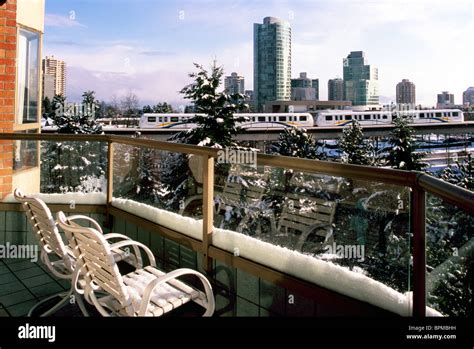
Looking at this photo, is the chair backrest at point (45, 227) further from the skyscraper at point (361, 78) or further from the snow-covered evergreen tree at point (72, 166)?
the skyscraper at point (361, 78)

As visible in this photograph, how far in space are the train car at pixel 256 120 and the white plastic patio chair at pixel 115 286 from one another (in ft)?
114

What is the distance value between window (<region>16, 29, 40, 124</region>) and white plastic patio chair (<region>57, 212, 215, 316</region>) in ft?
13.9

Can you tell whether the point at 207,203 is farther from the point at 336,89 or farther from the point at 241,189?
the point at 336,89

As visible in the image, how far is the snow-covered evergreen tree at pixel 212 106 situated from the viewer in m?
19.7

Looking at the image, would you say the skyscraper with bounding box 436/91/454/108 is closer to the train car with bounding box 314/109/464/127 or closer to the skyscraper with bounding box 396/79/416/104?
the skyscraper with bounding box 396/79/416/104

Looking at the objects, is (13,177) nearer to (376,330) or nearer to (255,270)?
(255,270)

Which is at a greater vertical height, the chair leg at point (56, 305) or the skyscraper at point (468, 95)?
the skyscraper at point (468, 95)

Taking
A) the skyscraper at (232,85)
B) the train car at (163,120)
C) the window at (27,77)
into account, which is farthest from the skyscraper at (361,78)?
the window at (27,77)

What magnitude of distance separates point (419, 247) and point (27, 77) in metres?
6.13

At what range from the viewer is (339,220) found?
234cm

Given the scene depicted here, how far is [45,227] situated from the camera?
2.80 m

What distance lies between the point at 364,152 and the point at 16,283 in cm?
3149

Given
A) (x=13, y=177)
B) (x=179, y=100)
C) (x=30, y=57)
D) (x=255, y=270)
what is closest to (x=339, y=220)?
(x=255, y=270)

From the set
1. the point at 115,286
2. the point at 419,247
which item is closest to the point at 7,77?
the point at 115,286
